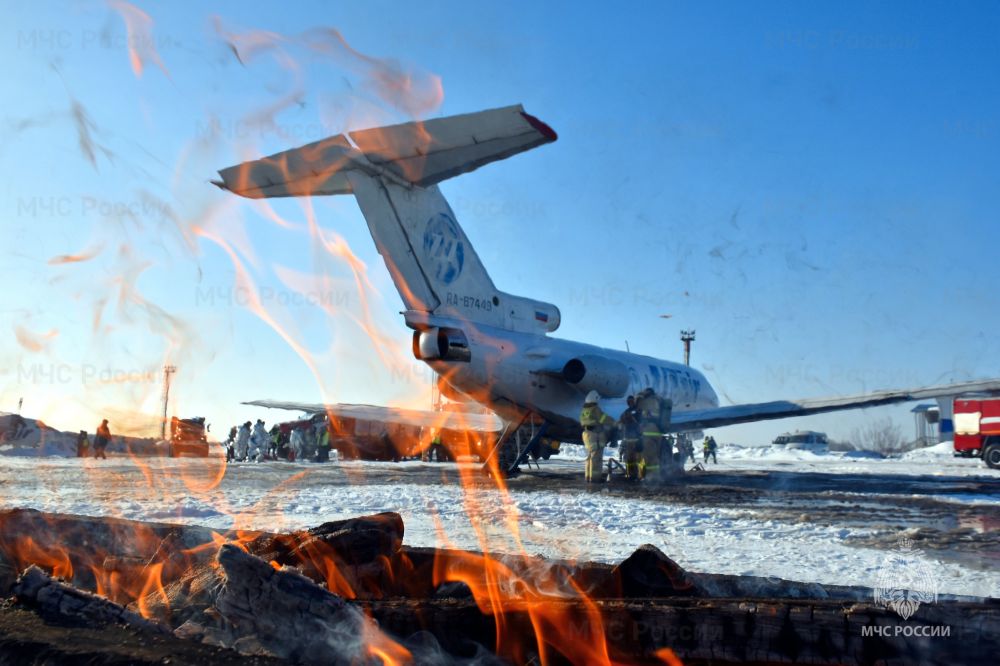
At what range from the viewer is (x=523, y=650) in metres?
2.84

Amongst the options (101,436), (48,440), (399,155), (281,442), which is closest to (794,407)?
(399,155)

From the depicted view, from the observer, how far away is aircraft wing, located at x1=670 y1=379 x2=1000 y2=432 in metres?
17.5

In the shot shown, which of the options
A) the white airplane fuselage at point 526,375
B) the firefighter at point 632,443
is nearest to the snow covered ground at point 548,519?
the firefighter at point 632,443

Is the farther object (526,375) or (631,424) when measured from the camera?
(526,375)

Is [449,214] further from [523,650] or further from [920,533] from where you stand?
[523,650]

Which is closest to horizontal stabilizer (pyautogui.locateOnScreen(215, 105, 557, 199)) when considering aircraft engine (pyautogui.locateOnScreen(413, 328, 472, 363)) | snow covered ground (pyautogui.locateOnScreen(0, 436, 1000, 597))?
aircraft engine (pyautogui.locateOnScreen(413, 328, 472, 363))

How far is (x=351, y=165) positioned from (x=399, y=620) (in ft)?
39.4

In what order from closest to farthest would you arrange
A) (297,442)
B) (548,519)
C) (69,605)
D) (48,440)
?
(69,605) < (548,519) < (297,442) < (48,440)

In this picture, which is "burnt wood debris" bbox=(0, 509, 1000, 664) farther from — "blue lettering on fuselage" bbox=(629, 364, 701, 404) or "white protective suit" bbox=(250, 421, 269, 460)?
"white protective suit" bbox=(250, 421, 269, 460)

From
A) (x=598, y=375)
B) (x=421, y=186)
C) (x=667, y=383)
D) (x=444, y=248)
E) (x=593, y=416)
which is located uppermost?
(x=421, y=186)

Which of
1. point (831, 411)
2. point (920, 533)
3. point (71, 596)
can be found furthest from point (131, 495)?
point (831, 411)

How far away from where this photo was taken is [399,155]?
13617mm

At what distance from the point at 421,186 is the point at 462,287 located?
2.31 meters

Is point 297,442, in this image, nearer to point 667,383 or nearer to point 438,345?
point 667,383
